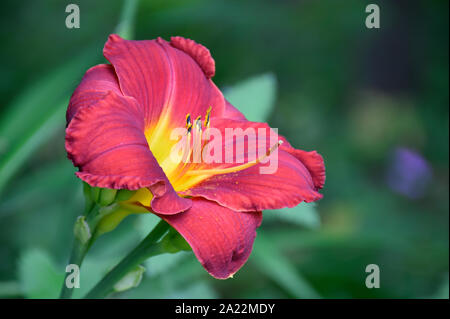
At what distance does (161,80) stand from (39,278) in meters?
0.49

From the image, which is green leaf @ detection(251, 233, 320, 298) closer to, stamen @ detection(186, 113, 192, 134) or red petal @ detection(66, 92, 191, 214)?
stamen @ detection(186, 113, 192, 134)

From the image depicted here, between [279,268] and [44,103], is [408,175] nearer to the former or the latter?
[279,268]

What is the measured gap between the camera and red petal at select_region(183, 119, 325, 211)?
753 millimetres

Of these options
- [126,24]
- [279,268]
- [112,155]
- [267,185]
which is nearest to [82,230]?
[112,155]

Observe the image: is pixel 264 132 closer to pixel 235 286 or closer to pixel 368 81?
pixel 235 286

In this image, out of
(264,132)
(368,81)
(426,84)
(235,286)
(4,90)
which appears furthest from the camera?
(368,81)

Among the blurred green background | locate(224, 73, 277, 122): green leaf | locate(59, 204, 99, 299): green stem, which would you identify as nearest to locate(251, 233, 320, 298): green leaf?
the blurred green background

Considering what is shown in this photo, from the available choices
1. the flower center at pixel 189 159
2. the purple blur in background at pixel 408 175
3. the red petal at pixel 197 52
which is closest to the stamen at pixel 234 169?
the flower center at pixel 189 159

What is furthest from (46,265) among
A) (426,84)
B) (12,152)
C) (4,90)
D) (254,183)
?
(426,84)

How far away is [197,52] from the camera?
3.10 ft

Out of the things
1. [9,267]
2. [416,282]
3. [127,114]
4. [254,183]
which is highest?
[127,114]

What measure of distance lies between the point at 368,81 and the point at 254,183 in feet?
7.26

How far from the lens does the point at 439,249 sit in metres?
1.92

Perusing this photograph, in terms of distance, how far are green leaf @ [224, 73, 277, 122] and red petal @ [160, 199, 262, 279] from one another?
0.51m
